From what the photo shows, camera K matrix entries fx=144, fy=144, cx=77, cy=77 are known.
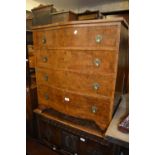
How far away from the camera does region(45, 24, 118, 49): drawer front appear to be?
1.01m

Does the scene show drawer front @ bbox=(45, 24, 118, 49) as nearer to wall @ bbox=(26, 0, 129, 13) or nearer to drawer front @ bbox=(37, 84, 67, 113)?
drawer front @ bbox=(37, 84, 67, 113)

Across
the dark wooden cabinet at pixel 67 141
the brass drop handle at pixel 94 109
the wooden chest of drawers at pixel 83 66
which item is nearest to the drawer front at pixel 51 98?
the wooden chest of drawers at pixel 83 66

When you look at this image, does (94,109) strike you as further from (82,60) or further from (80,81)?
(82,60)

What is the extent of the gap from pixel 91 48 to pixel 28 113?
121cm

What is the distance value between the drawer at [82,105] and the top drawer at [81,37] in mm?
413

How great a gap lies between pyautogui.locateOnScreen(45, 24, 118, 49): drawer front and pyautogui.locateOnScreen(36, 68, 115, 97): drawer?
0.24m

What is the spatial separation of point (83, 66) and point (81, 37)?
226 millimetres

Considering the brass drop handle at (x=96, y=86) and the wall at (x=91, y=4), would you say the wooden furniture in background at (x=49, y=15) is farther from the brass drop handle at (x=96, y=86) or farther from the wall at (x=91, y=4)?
the wall at (x=91, y=4)

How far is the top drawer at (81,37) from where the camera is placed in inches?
39.8

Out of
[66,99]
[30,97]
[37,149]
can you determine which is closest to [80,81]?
[66,99]

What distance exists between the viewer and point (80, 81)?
1.20 meters

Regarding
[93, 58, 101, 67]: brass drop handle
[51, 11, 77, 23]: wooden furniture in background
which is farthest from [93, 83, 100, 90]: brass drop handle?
[51, 11, 77, 23]: wooden furniture in background

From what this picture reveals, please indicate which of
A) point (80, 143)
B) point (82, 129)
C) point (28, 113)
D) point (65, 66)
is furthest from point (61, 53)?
point (28, 113)
